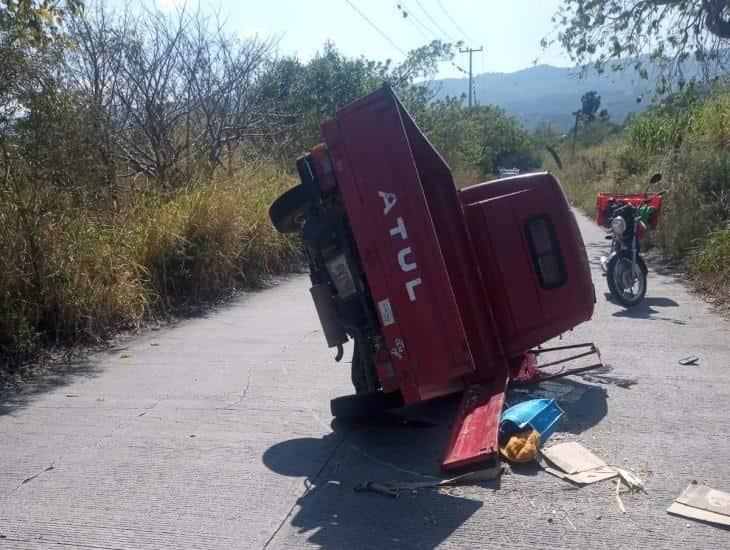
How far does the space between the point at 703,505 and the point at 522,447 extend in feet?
3.55

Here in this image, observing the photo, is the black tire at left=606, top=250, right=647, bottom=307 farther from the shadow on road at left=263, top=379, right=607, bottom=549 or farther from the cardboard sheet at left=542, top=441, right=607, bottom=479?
the cardboard sheet at left=542, top=441, right=607, bottom=479

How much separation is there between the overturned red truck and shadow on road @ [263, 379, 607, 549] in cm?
25

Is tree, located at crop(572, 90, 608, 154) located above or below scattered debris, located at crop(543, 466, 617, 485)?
above

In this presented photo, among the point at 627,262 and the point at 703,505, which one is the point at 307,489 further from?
the point at 627,262

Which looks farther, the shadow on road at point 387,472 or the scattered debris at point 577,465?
the scattered debris at point 577,465

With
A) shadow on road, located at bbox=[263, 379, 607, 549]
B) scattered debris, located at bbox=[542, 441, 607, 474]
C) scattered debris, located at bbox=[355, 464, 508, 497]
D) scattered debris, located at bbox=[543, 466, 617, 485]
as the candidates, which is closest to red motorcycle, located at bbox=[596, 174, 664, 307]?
shadow on road, located at bbox=[263, 379, 607, 549]

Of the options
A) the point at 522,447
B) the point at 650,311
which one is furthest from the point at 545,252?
the point at 650,311

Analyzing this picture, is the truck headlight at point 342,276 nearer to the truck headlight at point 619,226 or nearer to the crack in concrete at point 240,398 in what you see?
the crack in concrete at point 240,398

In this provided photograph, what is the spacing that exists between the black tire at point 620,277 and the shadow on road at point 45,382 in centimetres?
649

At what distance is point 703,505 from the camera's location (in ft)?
14.2

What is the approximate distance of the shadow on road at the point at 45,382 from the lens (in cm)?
666

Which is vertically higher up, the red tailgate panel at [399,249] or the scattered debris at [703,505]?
the red tailgate panel at [399,249]

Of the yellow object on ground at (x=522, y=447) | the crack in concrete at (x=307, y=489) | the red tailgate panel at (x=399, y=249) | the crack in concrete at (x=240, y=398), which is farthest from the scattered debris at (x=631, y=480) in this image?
the crack in concrete at (x=240, y=398)

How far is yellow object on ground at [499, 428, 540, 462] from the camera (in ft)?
16.1
